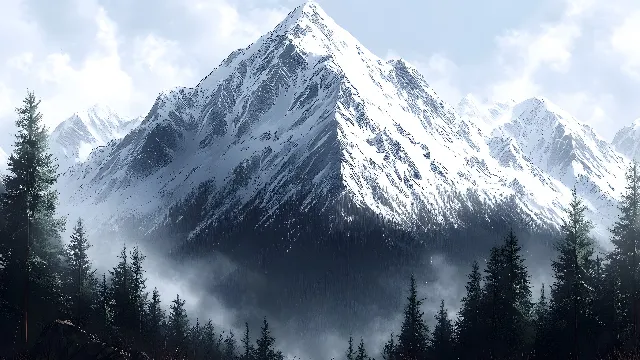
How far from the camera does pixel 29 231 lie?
4181 cm

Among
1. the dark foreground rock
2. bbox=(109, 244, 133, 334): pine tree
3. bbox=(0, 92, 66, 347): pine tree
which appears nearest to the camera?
the dark foreground rock

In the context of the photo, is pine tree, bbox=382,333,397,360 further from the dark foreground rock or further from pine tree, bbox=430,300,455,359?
the dark foreground rock

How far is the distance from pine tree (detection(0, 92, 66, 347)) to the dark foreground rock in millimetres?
5364

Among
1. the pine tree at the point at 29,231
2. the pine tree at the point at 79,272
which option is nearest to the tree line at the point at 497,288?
the pine tree at the point at 29,231

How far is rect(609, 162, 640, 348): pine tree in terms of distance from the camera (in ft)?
156

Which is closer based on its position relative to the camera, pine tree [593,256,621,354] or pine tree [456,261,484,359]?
pine tree [593,256,621,354]

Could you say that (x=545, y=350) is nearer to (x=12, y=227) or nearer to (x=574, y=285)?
(x=574, y=285)

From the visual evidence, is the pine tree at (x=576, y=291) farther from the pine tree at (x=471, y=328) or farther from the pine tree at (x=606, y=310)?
the pine tree at (x=471, y=328)

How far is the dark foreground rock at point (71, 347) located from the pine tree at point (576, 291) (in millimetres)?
32250

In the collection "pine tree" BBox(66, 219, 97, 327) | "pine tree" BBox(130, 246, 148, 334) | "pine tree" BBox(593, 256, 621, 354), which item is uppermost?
"pine tree" BBox(66, 219, 97, 327)

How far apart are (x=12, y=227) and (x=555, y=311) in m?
42.6

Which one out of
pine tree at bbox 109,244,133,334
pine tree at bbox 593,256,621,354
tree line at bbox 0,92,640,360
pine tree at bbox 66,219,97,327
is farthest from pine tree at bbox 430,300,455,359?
pine tree at bbox 66,219,97,327

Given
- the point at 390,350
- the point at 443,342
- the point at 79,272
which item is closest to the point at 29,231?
the point at 79,272

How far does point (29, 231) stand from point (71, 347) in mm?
11283
